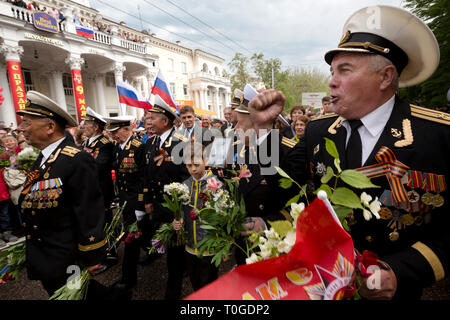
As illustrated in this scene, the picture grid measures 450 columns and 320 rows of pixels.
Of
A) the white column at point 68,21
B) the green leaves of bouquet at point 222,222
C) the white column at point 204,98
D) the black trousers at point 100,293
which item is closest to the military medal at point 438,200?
the green leaves of bouquet at point 222,222

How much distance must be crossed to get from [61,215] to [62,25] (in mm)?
21503

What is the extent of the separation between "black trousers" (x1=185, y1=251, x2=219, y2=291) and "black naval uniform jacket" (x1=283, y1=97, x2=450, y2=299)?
1883 mm

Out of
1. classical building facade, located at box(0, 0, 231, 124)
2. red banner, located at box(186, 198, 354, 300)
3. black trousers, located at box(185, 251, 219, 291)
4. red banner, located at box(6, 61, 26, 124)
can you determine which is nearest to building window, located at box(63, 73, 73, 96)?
classical building facade, located at box(0, 0, 231, 124)

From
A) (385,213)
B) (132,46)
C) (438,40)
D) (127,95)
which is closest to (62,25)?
(132,46)

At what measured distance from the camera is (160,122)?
3924 mm

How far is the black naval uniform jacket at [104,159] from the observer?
4294 millimetres

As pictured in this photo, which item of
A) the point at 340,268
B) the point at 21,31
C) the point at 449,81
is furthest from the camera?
the point at 21,31

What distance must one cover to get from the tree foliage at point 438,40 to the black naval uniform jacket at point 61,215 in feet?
21.5

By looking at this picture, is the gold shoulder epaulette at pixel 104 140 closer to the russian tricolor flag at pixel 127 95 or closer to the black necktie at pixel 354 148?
the russian tricolor flag at pixel 127 95

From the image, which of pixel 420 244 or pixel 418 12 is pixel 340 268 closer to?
pixel 420 244

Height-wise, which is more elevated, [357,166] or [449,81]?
[449,81]

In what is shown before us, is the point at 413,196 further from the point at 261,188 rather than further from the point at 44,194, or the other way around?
the point at 44,194

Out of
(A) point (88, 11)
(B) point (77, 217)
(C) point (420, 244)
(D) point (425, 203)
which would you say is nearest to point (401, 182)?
A: (D) point (425, 203)
